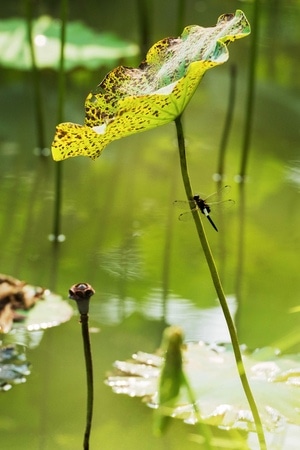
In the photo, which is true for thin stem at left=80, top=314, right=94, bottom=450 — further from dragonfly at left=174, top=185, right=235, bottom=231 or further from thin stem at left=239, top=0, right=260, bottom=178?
thin stem at left=239, top=0, right=260, bottom=178

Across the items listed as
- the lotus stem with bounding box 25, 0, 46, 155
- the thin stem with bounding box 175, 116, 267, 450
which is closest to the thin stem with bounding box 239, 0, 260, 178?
the lotus stem with bounding box 25, 0, 46, 155

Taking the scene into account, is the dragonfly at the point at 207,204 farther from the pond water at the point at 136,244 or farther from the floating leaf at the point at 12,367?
the floating leaf at the point at 12,367

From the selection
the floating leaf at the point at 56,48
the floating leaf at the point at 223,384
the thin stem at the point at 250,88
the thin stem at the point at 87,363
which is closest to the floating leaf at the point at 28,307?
the floating leaf at the point at 223,384

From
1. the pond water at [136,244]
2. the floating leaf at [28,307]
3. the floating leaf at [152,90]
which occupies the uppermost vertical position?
the floating leaf at [152,90]

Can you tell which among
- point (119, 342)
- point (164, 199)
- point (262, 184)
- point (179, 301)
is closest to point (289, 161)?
point (262, 184)

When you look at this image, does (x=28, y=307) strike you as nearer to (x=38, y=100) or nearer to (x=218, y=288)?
(x=218, y=288)

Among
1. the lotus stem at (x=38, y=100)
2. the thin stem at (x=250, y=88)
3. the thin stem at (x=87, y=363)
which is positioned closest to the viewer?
the thin stem at (x=87, y=363)
